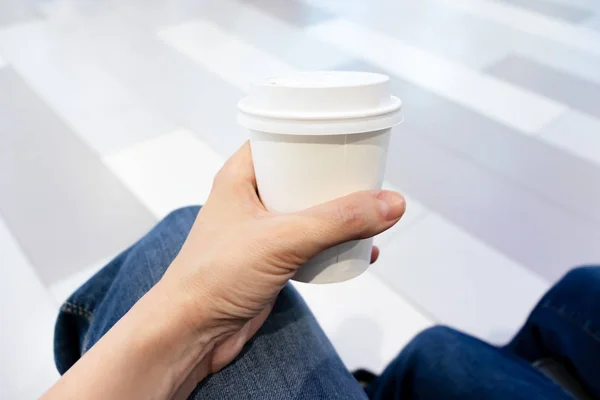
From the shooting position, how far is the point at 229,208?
23.9 inches

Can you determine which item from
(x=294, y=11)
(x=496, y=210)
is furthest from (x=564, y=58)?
(x=294, y=11)

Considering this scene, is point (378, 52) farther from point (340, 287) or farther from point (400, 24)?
point (340, 287)

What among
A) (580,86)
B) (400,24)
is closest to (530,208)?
(580,86)

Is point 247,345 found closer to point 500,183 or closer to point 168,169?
point 168,169

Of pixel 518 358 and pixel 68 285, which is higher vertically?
pixel 518 358

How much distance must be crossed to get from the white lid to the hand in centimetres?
9

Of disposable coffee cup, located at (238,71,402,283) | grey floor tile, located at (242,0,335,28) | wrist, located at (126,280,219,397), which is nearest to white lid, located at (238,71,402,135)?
disposable coffee cup, located at (238,71,402,283)

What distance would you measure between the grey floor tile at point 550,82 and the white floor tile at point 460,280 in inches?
36.3

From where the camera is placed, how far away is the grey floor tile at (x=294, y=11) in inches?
95.0

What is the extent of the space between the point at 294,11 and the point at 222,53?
62 centimetres

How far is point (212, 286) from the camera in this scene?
0.54 meters

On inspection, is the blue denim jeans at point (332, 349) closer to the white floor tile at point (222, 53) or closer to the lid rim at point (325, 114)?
the lid rim at point (325, 114)

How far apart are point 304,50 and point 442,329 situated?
1622mm

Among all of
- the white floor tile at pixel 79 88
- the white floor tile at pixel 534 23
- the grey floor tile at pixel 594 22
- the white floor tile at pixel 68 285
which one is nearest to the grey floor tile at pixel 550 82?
the white floor tile at pixel 534 23
